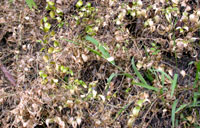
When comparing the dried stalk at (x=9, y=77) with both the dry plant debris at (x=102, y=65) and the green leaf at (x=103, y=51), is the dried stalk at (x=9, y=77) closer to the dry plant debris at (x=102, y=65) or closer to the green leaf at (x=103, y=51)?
the dry plant debris at (x=102, y=65)

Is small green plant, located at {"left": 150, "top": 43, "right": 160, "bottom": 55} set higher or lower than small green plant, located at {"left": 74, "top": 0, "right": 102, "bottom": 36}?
lower

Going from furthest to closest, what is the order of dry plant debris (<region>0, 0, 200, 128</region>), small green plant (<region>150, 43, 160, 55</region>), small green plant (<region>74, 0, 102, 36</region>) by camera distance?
1. small green plant (<region>74, 0, 102, 36</region>)
2. small green plant (<region>150, 43, 160, 55</region>)
3. dry plant debris (<region>0, 0, 200, 128</region>)

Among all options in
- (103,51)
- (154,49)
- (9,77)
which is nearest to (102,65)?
(103,51)

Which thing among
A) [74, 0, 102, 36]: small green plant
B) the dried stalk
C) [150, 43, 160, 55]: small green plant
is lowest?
the dried stalk

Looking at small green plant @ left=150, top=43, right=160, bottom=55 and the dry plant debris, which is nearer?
the dry plant debris

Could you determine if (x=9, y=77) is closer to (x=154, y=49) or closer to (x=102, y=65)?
(x=102, y=65)

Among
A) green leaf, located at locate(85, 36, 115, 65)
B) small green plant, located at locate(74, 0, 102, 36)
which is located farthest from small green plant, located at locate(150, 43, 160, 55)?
small green plant, located at locate(74, 0, 102, 36)

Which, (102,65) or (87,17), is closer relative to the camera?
(102,65)

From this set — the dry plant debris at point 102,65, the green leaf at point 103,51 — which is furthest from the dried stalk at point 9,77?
the green leaf at point 103,51

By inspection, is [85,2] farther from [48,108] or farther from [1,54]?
[48,108]

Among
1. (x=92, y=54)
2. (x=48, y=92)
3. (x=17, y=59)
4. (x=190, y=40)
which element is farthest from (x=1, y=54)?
(x=190, y=40)

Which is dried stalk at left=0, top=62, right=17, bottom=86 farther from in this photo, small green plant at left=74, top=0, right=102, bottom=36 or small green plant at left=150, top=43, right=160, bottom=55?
small green plant at left=150, top=43, right=160, bottom=55

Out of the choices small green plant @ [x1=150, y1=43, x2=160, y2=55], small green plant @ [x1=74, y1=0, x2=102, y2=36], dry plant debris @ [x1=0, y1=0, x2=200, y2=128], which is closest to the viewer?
dry plant debris @ [x1=0, y1=0, x2=200, y2=128]

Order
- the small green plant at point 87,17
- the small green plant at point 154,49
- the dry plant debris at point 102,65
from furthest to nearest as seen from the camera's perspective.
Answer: the small green plant at point 87,17
the small green plant at point 154,49
the dry plant debris at point 102,65
